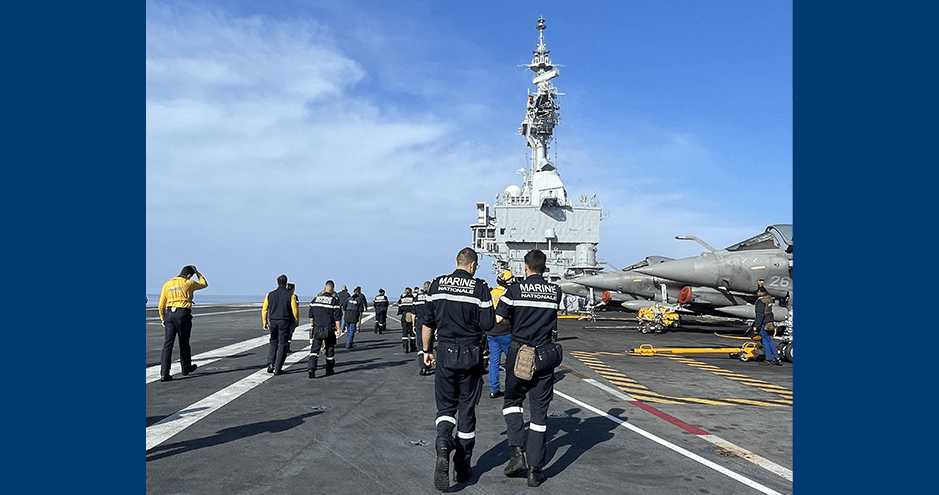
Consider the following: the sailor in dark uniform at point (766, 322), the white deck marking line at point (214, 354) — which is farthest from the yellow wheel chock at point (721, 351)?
the white deck marking line at point (214, 354)

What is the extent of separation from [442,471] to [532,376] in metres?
1.15

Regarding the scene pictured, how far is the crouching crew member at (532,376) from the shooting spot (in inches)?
180

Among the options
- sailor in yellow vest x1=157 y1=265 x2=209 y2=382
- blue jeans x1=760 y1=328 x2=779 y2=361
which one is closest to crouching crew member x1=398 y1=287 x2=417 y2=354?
sailor in yellow vest x1=157 y1=265 x2=209 y2=382

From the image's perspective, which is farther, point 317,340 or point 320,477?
point 317,340

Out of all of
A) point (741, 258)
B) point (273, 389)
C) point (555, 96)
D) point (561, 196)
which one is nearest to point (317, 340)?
point (273, 389)

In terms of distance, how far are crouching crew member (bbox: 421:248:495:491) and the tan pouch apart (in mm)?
353

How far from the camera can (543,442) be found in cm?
451

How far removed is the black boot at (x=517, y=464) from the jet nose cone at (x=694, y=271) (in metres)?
12.7

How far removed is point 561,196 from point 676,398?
3865 centimetres

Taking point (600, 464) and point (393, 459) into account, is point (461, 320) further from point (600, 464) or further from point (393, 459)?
point (600, 464)

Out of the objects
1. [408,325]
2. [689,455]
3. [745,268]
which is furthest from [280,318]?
[745,268]

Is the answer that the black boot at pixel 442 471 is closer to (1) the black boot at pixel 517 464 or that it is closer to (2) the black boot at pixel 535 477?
(1) the black boot at pixel 517 464

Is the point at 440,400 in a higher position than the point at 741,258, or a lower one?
lower

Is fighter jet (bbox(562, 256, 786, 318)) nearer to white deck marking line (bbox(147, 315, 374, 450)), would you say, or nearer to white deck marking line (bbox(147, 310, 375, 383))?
white deck marking line (bbox(147, 310, 375, 383))
